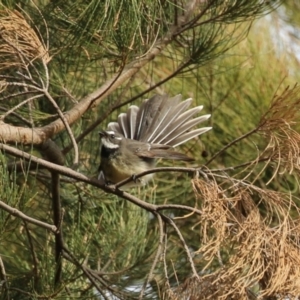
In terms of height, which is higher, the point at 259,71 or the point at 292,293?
the point at 292,293

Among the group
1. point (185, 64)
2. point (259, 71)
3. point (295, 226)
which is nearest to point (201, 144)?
point (259, 71)

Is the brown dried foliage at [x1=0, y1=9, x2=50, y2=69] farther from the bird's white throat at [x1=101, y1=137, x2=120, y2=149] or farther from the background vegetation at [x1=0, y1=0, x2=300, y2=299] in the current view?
the bird's white throat at [x1=101, y1=137, x2=120, y2=149]

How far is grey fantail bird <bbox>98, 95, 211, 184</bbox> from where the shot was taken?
2.43 metres

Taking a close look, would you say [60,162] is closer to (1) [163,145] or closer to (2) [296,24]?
(1) [163,145]

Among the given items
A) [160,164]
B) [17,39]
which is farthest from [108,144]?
[160,164]

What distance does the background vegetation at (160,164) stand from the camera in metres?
1.76

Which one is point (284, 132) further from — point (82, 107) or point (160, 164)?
point (160, 164)

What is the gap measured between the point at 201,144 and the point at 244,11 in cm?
116

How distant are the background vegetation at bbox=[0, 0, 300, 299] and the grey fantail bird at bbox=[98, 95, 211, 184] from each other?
0.21 feet

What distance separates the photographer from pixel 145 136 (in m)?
2.57

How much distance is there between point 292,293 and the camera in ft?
5.52

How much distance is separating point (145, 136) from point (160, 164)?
1.07 meters

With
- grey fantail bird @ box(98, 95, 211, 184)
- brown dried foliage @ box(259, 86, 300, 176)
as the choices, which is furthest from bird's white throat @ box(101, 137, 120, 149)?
brown dried foliage @ box(259, 86, 300, 176)

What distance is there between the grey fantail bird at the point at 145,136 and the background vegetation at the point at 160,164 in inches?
2.5
